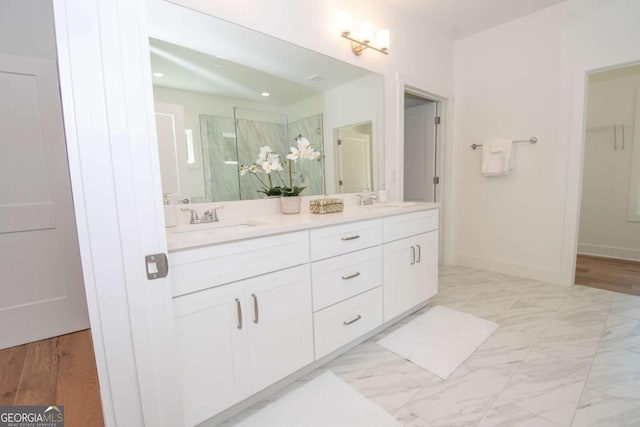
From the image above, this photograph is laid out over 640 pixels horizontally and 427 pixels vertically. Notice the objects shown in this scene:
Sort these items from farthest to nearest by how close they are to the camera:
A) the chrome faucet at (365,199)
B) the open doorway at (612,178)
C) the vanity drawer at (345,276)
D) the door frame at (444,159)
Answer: the open doorway at (612,178) < the door frame at (444,159) < the chrome faucet at (365,199) < the vanity drawer at (345,276)

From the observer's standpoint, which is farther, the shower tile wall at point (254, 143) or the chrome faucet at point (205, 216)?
the shower tile wall at point (254, 143)

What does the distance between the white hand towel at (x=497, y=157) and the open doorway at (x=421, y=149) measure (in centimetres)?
53

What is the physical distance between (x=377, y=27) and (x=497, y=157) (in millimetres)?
1800

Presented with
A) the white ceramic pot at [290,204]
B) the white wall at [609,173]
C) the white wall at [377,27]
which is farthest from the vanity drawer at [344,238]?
the white wall at [609,173]

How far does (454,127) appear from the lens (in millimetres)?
3271

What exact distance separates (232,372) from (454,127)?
333cm

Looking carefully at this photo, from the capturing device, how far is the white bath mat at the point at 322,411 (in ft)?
4.11

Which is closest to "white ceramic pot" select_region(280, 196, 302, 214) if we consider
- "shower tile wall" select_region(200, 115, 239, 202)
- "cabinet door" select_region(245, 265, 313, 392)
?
"shower tile wall" select_region(200, 115, 239, 202)

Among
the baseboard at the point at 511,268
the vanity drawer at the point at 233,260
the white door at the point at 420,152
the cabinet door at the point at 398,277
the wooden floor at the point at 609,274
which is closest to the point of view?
the vanity drawer at the point at 233,260

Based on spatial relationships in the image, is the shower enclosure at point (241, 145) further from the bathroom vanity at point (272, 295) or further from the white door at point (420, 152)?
the white door at point (420, 152)

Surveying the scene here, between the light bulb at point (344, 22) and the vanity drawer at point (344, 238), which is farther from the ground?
the light bulb at point (344, 22)

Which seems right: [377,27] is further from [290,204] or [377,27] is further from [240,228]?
[240,228]

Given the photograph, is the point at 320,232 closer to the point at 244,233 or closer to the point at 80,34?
the point at 244,233

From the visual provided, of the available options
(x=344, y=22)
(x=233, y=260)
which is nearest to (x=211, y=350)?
(x=233, y=260)
